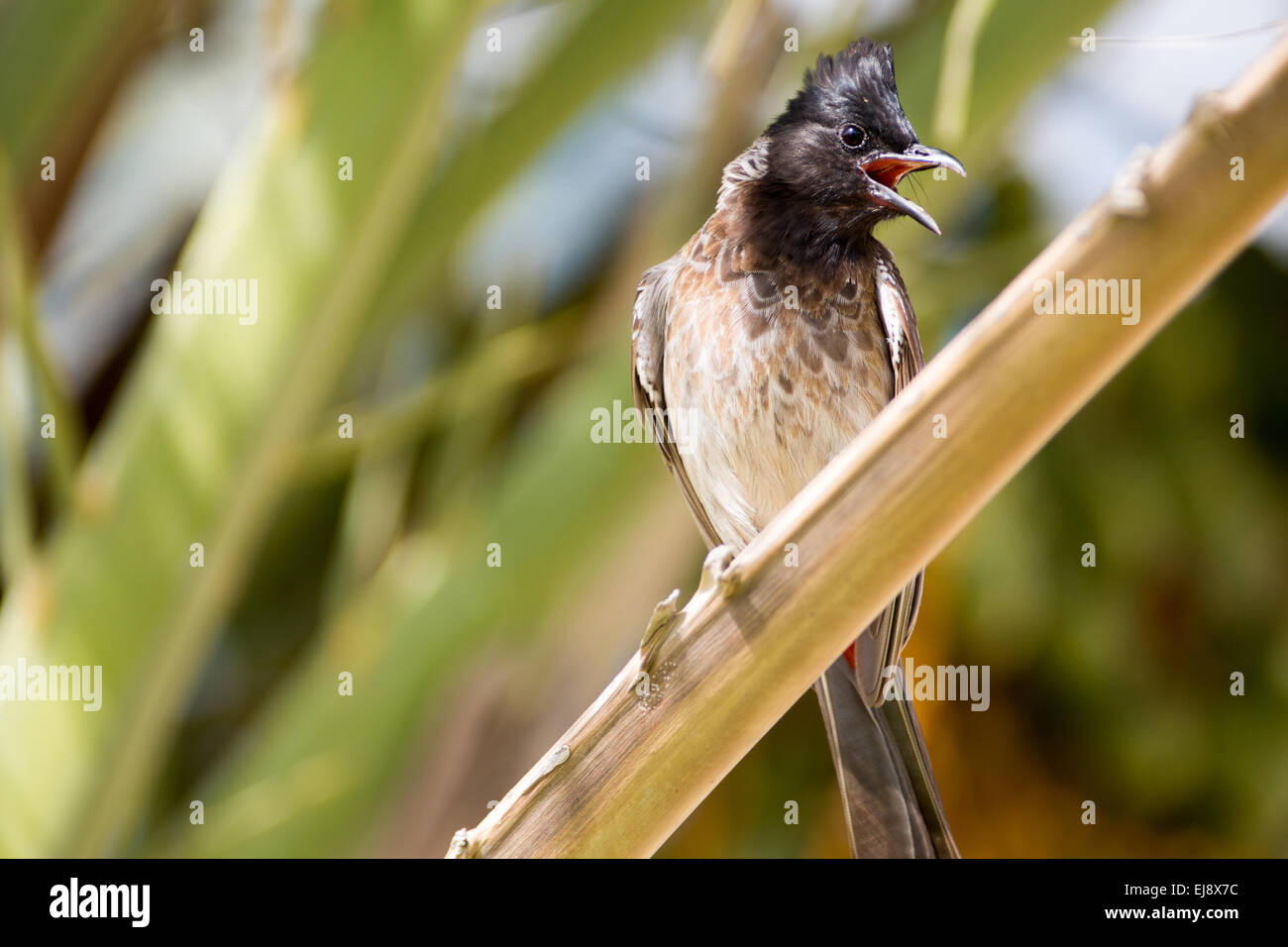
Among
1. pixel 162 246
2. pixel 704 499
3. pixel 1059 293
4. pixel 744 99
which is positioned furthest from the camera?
pixel 162 246

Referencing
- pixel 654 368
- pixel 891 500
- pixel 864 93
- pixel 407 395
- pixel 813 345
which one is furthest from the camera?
pixel 407 395

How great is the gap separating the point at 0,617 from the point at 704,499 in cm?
64

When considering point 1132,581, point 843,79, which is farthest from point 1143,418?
point 843,79

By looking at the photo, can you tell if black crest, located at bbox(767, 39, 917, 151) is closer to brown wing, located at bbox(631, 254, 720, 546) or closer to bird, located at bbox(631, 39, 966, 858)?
bird, located at bbox(631, 39, 966, 858)

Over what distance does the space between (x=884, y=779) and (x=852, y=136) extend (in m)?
0.36

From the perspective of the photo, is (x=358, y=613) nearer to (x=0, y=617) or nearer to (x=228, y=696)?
(x=0, y=617)

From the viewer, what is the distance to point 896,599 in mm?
698

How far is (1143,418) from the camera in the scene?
1.90 metres

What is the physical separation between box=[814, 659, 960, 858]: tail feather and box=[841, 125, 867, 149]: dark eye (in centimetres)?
34

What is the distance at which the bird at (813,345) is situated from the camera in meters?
0.62

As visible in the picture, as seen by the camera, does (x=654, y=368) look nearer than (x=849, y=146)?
No

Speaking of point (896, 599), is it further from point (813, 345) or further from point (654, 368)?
point (654, 368)

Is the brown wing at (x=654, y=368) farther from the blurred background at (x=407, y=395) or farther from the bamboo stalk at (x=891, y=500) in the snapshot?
the bamboo stalk at (x=891, y=500)

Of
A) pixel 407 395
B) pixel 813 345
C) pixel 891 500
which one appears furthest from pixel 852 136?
pixel 407 395
